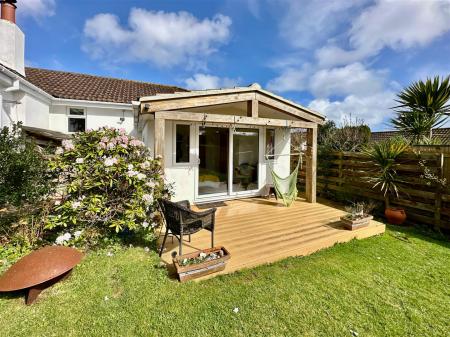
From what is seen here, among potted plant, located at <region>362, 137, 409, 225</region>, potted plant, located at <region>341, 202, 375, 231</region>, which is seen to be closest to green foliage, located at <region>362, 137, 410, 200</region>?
potted plant, located at <region>362, 137, 409, 225</region>

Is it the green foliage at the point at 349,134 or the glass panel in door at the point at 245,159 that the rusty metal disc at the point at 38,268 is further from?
the green foliage at the point at 349,134

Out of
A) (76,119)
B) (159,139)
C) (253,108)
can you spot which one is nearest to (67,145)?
(159,139)

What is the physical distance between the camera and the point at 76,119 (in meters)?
8.94

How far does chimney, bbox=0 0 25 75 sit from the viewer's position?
6375 millimetres

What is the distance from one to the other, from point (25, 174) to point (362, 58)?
43.2ft

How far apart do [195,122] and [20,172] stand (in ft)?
13.1

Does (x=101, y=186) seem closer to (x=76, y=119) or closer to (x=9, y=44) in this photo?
(x=9, y=44)

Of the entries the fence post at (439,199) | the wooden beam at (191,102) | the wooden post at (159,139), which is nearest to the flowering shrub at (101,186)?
the wooden post at (159,139)

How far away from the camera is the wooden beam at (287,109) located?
6.04 meters

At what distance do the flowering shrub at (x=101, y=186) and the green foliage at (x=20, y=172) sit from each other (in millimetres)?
223

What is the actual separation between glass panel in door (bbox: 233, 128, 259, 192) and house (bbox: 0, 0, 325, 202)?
0.11 feet

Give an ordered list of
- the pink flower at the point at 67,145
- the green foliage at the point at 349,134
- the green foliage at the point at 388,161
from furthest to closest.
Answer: the green foliage at the point at 349,134
the green foliage at the point at 388,161
the pink flower at the point at 67,145

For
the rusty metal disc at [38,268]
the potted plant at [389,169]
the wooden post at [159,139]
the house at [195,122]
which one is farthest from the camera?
the potted plant at [389,169]

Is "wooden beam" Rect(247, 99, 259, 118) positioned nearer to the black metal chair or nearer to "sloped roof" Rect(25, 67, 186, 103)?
the black metal chair
